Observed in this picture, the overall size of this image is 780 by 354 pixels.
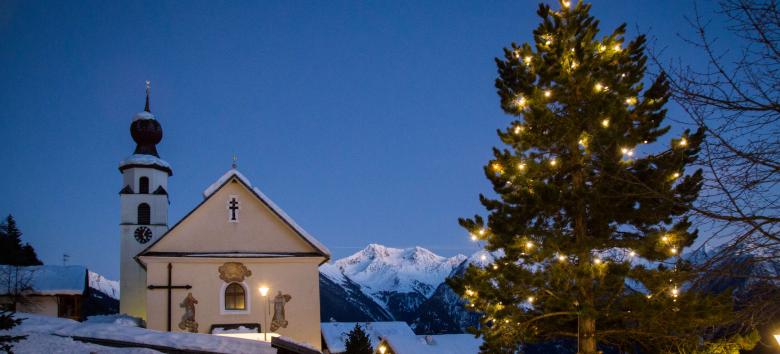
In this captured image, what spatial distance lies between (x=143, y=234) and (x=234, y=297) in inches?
636

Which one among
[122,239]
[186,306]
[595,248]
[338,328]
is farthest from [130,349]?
[338,328]

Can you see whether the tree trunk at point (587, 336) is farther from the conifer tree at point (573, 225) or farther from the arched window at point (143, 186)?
the arched window at point (143, 186)

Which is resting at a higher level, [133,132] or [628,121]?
[133,132]

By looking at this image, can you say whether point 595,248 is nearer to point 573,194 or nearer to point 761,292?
point 573,194

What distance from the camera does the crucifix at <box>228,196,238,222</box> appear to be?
72.3 feet

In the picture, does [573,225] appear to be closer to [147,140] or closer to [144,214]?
[144,214]

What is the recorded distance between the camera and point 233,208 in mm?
22141

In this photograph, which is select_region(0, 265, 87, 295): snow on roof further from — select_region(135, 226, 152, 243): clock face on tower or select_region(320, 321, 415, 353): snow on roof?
A: select_region(320, 321, 415, 353): snow on roof

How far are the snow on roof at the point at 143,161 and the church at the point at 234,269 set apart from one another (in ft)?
47.2

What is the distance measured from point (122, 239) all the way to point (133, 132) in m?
6.71

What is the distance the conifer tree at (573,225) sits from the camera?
12.3 metres

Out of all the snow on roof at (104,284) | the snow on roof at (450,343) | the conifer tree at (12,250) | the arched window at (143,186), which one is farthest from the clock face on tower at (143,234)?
the snow on roof at (104,284)

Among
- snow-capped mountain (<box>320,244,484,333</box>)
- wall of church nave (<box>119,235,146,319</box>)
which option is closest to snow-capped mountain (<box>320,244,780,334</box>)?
snow-capped mountain (<box>320,244,484,333</box>)

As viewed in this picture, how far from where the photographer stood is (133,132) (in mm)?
36594
